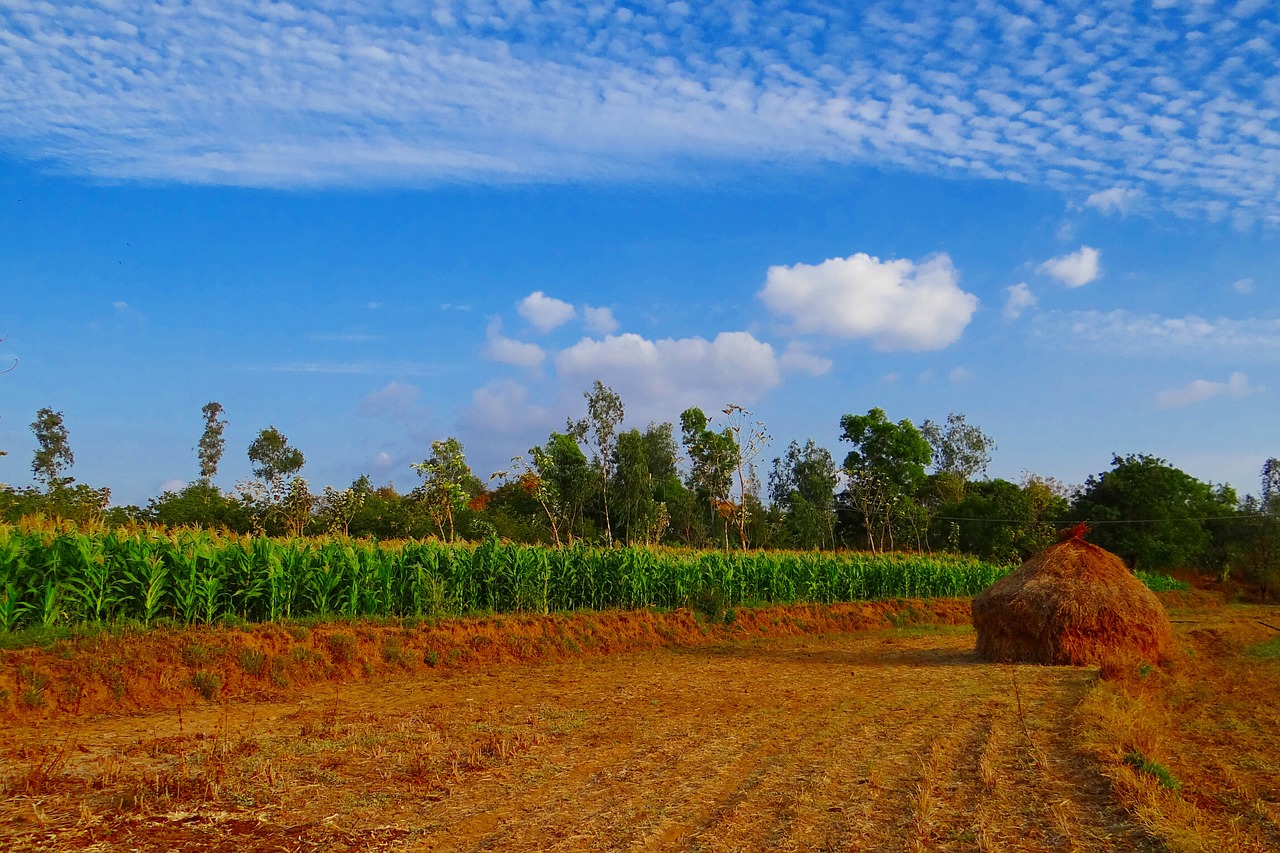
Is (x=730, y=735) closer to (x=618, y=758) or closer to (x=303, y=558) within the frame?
(x=618, y=758)

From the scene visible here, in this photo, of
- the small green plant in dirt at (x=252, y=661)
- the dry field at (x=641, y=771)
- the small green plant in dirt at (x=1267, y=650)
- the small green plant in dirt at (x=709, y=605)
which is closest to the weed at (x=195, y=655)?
the small green plant in dirt at (x=252, y=661)

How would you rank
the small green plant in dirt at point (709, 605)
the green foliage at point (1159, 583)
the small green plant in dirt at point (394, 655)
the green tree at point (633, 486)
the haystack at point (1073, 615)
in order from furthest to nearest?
the green tree at point (633, 486) → the green foliage at point (1159, 583) → the small green plant in dirt at point (709, 605) → the haystack at point (1073, 615) → the small green plant in dirt at point (394, 655)

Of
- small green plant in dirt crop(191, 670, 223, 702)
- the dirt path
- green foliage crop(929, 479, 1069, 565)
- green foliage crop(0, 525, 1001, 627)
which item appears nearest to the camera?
the dirt path

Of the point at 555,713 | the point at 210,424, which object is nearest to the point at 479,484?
the point at 210,424

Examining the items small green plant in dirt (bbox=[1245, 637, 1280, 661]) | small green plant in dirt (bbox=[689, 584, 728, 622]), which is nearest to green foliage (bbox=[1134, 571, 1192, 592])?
small green plant in dirt (bbox=[1245, 637, 1280, 661])

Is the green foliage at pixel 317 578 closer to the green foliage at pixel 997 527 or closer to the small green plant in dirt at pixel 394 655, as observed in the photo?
the small green plant in dirt at pixel 394 655

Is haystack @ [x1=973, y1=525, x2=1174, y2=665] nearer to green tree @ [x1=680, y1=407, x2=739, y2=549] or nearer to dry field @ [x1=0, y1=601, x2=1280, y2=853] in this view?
dry field @ [x1=0, y1=601, x2=1280, y2=853]

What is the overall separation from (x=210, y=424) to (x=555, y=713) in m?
40.2

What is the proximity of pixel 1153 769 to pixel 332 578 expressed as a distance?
12585 mm

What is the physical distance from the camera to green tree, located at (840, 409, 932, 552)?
4666 cm

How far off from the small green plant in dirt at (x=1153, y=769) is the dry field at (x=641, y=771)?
11cm

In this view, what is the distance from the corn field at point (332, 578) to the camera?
1195cm

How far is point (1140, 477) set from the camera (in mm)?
42375

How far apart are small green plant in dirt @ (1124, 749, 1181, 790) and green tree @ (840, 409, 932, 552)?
1555 inches
